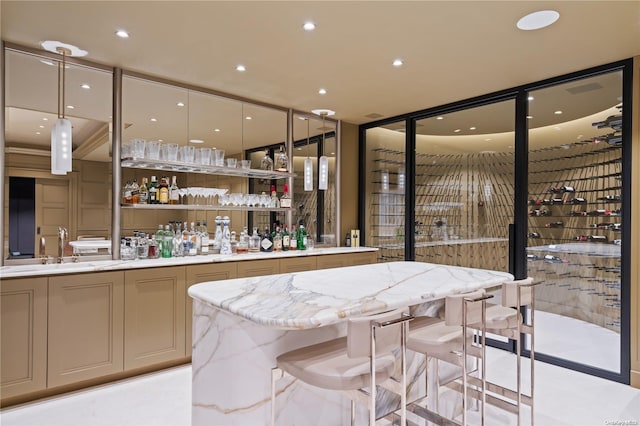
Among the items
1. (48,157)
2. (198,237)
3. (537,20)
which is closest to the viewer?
(537,20)

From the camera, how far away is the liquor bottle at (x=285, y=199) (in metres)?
4.57

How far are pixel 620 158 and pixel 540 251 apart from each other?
103cm

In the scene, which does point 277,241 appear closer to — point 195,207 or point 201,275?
point 195,207

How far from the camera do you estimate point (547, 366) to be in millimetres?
3418

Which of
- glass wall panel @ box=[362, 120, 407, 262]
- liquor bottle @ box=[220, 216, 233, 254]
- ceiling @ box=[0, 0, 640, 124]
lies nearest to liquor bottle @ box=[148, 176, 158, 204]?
liquor bottle @ box=[220, 216, 233, 254]

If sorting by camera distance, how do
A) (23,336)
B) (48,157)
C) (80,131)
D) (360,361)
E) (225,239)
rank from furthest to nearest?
(225,239)
(80,131)
(48,157)
(23,336)
(360,361)

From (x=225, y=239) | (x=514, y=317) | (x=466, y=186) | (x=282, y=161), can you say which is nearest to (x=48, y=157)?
(x=225, y=239)

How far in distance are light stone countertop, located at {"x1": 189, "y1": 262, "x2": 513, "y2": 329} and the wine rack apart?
52.3 inches

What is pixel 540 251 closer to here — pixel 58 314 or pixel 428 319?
pixel 428 319

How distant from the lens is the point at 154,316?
3162 millimetres

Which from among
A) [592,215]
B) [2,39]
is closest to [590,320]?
[592,215]

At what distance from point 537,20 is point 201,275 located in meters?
3.17

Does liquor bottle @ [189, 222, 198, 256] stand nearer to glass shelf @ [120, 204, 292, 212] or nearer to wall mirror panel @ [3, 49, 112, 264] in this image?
glass shelf @ [120, 204, 292, 212]

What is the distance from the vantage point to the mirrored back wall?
113 inches
